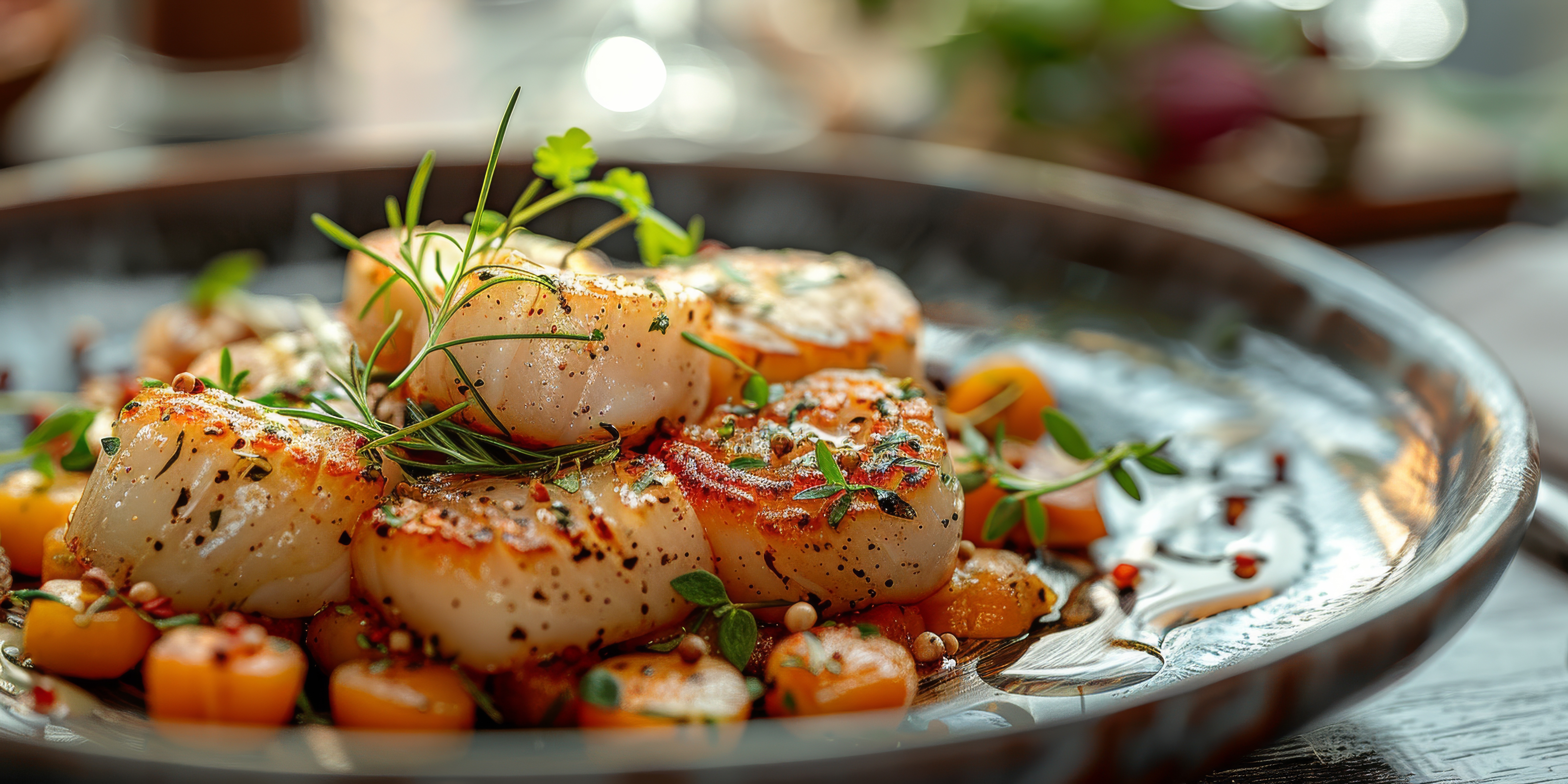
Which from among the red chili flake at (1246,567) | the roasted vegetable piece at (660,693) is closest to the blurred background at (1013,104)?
the red chili flake at (1246,567)

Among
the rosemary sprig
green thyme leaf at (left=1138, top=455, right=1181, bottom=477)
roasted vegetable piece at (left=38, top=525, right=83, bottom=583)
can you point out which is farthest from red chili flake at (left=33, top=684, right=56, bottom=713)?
green thyme leaf at (left=1138, top=455, right=1181, bottom=477)

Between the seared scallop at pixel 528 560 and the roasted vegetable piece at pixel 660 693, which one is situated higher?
the seared scallop at pixel 528 560

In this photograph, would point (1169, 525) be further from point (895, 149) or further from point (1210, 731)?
point (895, 149)

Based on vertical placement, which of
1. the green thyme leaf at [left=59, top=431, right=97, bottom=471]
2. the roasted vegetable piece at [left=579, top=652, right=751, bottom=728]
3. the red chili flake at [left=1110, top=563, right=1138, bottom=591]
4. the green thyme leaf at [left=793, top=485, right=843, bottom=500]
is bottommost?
the red chili flake at [left=1110, top=563, right=1138, bottom=591]

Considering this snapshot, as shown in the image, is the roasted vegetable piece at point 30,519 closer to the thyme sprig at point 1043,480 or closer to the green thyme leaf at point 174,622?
the green thyme leaf at point 174,622

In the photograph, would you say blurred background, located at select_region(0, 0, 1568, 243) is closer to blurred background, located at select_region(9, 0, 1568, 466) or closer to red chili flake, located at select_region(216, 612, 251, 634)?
blurred background, located at select_region(9, 0, 1568, 466)

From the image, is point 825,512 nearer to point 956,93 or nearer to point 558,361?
point 558,361

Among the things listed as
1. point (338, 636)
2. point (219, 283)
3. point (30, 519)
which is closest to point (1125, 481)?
point (338, 636)
